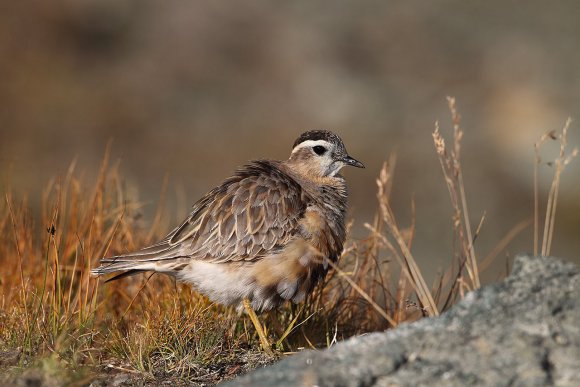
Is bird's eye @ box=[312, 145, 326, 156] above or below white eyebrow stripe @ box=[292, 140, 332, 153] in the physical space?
below

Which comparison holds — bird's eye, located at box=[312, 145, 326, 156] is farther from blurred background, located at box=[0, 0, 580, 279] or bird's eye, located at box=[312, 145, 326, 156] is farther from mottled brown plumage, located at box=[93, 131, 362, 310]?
blurred background, located at box=[0, 0, 580, 279]

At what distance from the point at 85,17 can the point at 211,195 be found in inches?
663

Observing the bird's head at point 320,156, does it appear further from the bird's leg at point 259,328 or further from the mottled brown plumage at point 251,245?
the bird's leg at point 259,328

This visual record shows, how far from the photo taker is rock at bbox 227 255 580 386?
3.91 meters

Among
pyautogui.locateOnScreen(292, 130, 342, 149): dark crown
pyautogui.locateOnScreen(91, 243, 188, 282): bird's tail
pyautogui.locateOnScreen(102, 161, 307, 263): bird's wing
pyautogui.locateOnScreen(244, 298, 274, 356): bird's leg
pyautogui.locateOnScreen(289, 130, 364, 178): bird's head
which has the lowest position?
pyautogui.locateOnScreen(244, 298, 274, 356): bird's leg

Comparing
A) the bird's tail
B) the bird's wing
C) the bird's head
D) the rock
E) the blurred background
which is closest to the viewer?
the rock

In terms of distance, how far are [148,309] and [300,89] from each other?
1572cm

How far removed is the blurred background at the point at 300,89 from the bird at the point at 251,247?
11.2 meters

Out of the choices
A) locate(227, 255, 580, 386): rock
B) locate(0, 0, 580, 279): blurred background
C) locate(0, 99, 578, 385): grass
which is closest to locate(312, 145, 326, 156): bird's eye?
locate(0, 99, 578, 385): grass

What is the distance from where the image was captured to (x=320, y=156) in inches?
294

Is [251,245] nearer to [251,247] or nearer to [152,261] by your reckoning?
[251,247]

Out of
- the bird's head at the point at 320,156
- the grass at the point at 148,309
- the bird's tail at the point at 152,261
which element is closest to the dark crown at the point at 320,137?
the bird's head at the point at 320,156

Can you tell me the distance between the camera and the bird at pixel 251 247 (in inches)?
254

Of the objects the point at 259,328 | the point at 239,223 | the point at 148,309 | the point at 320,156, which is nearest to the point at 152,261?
the point at 148,309
